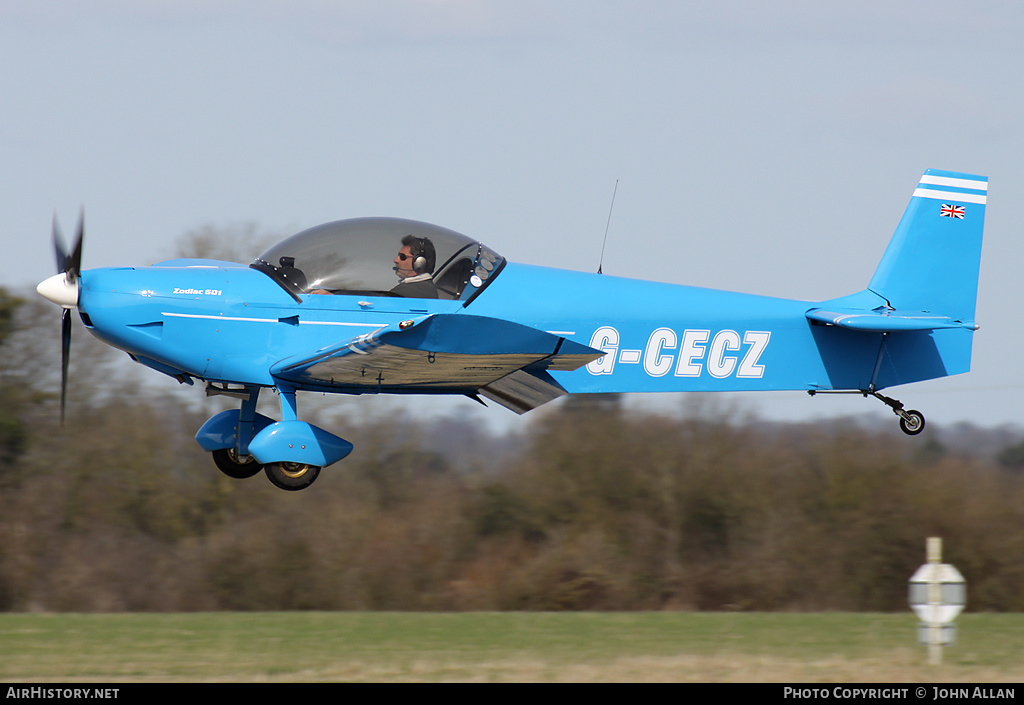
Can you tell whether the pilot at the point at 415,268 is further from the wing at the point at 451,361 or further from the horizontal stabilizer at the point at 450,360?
the horizontal stabilizer at the point at 450,360

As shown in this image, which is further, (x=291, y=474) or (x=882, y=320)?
(x=882, y=320)

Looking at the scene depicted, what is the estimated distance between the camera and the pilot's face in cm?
838

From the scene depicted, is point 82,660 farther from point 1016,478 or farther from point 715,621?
point 1016,478

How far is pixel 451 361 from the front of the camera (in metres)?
7.93

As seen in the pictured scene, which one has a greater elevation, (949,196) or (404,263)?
(949,196)

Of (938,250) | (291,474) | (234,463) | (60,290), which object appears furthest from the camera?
(938,250)

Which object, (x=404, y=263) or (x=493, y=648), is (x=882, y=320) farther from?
(x=493, y=648)

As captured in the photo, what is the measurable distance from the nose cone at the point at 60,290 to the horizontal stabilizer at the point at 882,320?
584 centimetres

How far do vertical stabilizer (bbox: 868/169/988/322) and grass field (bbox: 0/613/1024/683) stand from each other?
9.86ft

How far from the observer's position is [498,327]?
733cm

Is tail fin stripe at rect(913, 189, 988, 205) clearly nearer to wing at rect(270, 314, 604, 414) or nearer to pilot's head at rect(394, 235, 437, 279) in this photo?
wing at rect(270, 314, 604, 414)

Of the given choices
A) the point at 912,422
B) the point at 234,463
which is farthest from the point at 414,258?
the point at 912,422

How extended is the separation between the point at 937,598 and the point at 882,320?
7.54 feet

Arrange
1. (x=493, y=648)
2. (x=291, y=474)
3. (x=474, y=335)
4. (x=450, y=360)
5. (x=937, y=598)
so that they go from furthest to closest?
1. (x=493, y=648)
2. (x=937, y=598)
3. (x=291, y=474)
4. (x=450, y=360)
5. (x=474, y=335)
